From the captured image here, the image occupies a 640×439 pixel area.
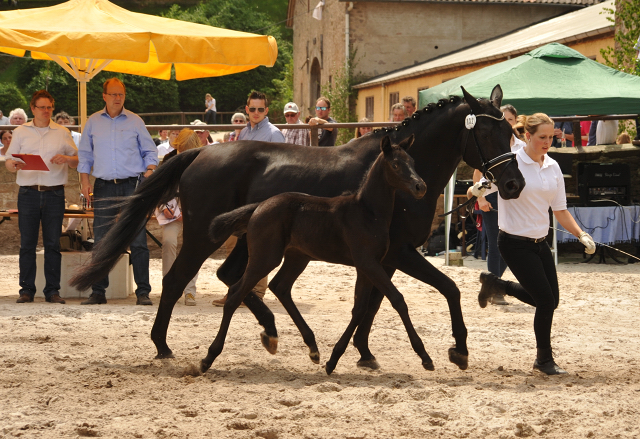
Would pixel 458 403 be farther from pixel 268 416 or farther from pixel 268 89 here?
pixel 268 89

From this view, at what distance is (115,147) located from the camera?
787 centimetres

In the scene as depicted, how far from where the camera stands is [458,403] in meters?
4.37

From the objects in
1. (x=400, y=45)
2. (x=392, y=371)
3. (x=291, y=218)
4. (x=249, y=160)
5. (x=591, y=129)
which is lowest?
(x=392, y=371)

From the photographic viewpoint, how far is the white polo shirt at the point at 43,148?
26.5 ft

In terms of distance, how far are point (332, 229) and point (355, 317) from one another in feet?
2.10

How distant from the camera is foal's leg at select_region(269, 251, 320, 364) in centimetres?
534

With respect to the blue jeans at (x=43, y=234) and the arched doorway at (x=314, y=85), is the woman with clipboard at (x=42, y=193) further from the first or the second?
the arched doorway at (x=314, y=85)

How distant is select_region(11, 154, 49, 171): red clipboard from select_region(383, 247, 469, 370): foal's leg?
433 centimetres

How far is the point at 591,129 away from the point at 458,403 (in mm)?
10183

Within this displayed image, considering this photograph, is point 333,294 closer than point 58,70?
Yes

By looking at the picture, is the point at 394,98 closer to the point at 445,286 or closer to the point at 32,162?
the point at 32,162

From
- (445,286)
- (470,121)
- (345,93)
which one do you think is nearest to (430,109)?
(470,121)

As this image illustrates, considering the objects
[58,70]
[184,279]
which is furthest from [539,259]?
[58,70]

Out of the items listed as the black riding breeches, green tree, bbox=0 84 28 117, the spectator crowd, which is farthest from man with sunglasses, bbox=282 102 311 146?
green tree, bbox=0 84 28 117
